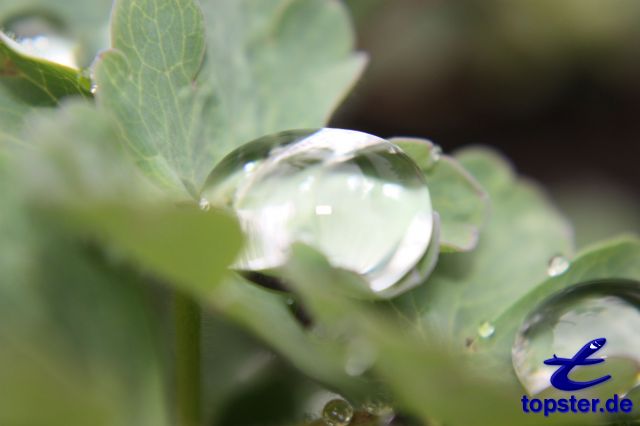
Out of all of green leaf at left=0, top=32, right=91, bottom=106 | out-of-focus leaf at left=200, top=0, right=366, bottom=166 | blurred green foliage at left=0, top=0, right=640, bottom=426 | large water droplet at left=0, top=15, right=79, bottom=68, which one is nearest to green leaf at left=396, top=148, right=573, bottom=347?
blurred green foliage at left=0, top=0, right=640, bottom=426

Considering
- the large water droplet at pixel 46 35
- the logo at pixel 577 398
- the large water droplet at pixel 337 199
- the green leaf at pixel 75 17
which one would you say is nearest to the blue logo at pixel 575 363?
the logo at pixel 577 398

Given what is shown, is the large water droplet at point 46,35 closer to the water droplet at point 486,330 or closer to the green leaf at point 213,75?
the green leaf at point 213,75

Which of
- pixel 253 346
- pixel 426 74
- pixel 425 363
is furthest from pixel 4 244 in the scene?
pixel 426 74

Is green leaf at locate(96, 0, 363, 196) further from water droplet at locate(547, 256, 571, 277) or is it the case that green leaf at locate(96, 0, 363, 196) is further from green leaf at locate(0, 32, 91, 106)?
water droplet at locate(547, 256, 571, 277)

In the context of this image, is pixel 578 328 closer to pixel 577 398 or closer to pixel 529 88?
pixel 577 398

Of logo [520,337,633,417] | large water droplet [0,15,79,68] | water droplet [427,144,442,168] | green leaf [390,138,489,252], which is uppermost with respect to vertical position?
large water droplet [0,15,79,68]

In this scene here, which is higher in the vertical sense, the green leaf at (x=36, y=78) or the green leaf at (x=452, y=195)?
the green leaf at (x=36, y=78)
